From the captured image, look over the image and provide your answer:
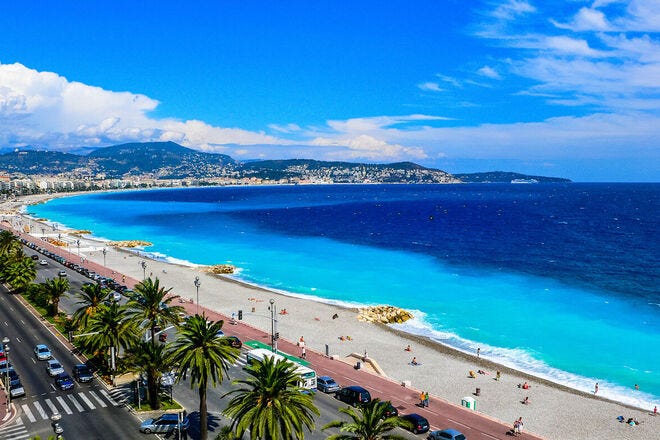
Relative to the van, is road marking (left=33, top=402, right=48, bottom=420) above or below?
below

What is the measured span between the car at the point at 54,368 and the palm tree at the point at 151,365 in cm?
933

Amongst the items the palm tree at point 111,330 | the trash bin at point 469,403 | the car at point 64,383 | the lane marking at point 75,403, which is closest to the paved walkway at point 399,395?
the trash bin at point 469,403

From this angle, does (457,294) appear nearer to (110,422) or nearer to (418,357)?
(418,357)

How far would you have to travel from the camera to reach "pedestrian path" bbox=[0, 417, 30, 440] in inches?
1258

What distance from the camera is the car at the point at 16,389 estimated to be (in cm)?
3812

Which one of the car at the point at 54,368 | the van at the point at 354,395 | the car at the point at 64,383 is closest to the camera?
the van at the point at 354,395

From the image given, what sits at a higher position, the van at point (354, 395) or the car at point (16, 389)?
the van at point (354, 395)

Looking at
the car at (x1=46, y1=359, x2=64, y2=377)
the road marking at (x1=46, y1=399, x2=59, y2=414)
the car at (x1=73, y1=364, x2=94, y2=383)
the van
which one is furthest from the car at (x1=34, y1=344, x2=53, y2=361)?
the van

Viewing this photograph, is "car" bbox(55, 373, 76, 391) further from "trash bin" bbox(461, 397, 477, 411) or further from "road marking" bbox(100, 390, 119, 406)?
"trash bin" bbox(461, 397, 477, 411)

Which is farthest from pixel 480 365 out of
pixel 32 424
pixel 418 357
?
pixel 32 424

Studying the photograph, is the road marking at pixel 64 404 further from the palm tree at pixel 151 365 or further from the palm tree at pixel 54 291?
the palm tree at pixel 54 291

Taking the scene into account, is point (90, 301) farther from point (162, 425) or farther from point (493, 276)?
point (493, 276)

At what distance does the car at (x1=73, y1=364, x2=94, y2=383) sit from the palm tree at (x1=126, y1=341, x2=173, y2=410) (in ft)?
21.3

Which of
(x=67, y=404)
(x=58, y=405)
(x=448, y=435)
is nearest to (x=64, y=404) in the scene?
(x=67, y=404)
